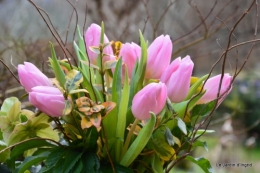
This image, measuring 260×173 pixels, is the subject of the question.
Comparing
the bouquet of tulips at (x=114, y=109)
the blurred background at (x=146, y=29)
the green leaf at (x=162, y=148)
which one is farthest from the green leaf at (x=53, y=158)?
Answer: the blurred background at (x=146, y=29)

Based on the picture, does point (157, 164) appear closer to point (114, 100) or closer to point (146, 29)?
point (114, 100)

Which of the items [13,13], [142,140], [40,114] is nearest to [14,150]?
[40,114]

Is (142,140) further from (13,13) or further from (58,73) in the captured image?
(13,13)

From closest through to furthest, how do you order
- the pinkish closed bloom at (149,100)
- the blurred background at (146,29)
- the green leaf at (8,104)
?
the pinkish closed bloom at (149,100) → the green leaf at (8,104) → the blurred background at (146,29)

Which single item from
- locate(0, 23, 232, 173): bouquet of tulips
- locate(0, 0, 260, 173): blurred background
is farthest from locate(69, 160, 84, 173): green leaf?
locate(0, 0, 260, 173): blurred background

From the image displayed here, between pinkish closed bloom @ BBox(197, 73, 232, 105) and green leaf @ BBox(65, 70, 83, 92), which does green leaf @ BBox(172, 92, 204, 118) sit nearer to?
pinkish closed bloom @ BBox(197, 73, 232, 105)

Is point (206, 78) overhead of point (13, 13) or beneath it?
overhead

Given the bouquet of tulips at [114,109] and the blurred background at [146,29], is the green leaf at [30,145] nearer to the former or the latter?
the bouquet of tulips at [114,109]
